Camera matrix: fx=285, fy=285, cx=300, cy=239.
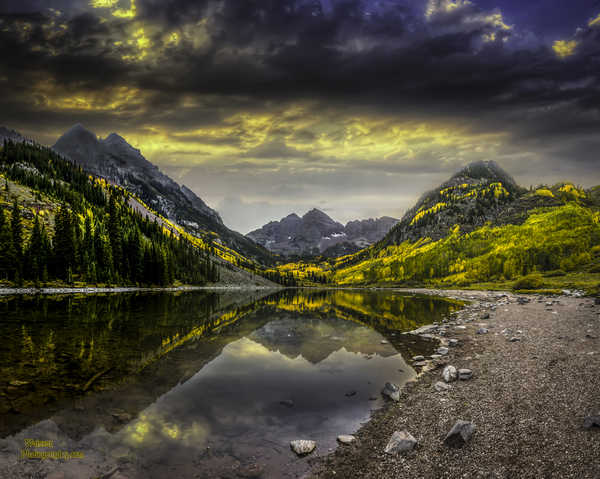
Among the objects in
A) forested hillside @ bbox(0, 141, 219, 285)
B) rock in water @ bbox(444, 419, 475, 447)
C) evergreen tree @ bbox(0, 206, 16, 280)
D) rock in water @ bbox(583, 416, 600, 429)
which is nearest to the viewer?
rock in water @ bbox(583, 416, 600, 429)

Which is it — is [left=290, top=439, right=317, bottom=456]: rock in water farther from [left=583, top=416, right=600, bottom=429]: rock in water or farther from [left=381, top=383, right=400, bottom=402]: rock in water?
[left=583, top=416, right=600, bottom=429]: rock in water

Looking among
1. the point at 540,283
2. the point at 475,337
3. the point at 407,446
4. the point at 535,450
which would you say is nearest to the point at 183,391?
the point at 407,446

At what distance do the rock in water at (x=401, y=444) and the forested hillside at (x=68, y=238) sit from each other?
9932 centimetres

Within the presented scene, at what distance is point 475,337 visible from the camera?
940 inches

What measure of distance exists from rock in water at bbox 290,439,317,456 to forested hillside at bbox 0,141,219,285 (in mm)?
96679

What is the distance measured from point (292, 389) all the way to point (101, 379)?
31.6 ft

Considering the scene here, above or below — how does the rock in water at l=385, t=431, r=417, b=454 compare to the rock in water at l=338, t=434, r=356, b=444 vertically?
above

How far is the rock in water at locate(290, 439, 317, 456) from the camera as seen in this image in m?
9.20

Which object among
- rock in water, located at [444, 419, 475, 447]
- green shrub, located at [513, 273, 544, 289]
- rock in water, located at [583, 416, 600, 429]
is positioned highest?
rock in water, located at [583, 416, 600, 429]

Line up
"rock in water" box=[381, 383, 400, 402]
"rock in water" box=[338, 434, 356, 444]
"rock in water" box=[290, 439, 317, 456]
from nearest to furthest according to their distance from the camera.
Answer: "rock in water" box=[290, 439, 317, 456]
"rock in water" box=[338, 434, 356, 444]
"rock in water" box=[381, 383, 400, 402]

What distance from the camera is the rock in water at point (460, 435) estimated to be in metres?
8.33

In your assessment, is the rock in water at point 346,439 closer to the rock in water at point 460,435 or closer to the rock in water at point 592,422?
the rock in water at point 460,435

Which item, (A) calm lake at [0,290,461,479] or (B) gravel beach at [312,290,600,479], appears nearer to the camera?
(B) gravel beach at [312,290,600,479]

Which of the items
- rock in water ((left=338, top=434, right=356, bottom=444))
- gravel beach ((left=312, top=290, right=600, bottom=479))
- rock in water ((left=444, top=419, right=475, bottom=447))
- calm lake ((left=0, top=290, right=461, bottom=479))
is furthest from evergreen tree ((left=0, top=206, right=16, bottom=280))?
rock in water ((left=444, top=419, right=475, bottom=447))
